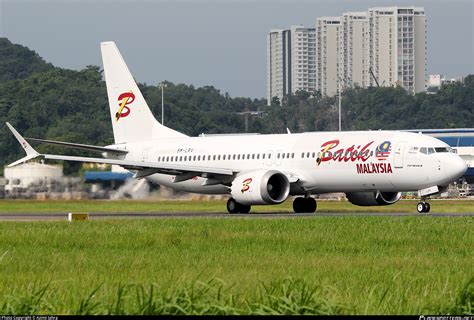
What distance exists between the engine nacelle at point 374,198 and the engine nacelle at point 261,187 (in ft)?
10.6

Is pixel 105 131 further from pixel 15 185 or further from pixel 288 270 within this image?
pixel 288 270

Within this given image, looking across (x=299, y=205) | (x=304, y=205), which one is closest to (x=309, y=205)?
(x=304, y=205)

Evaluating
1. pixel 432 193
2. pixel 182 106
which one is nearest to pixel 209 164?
pixel 432 193

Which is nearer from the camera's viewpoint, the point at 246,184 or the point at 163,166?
the point at 246,184

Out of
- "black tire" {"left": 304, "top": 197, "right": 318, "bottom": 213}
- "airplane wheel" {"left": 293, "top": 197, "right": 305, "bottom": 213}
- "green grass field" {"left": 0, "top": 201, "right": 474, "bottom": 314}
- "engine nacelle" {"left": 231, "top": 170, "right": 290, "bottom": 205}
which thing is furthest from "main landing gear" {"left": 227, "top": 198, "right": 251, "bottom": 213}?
"green grass field" {"left": 0, "top": 201, "right": 474, "bottom": 314}

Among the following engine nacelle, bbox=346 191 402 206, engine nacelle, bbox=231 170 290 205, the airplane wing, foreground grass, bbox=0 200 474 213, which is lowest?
foreground grass, bbox=0 200 474 213

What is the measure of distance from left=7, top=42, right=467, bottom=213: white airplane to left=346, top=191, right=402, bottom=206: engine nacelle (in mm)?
40

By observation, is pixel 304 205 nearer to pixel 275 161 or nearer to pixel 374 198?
pixel 275 161

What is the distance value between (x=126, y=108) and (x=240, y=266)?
37705 mm

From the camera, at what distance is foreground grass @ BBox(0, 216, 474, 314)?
52.5ft

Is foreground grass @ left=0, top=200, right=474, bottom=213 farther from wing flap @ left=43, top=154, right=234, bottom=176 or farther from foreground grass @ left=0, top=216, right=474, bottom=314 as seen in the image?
foreground grass @ left=0, top=216, right=474, bottom=314

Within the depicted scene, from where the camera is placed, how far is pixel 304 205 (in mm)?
53844

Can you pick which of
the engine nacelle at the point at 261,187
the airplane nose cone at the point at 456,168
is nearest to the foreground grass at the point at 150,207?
the engine nacelle at the point at 261,187

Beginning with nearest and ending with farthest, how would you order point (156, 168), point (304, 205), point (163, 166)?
point (163, 166) → point (156, 168) → point (304, 205)
